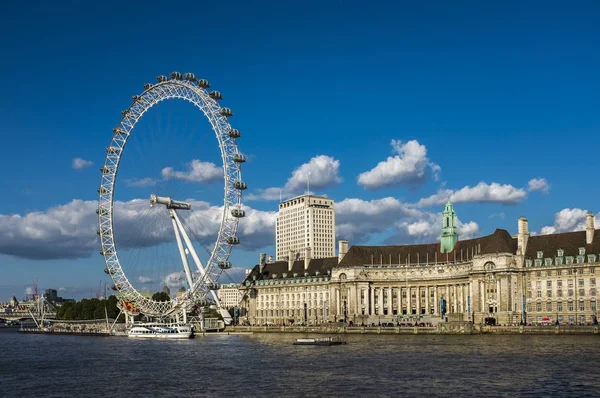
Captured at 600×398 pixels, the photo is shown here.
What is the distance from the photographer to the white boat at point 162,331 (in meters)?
146

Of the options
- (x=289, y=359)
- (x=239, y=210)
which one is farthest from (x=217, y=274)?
(x=289, y=359)

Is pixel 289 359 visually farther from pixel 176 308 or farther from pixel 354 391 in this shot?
pixel 176 308

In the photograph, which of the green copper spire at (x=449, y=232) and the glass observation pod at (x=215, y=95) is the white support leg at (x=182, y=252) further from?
the green copper spire at (x=449, y=232)

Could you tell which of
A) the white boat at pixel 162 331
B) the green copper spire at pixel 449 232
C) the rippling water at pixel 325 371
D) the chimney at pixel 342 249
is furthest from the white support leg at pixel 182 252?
the green copper spire at pixel 449 232

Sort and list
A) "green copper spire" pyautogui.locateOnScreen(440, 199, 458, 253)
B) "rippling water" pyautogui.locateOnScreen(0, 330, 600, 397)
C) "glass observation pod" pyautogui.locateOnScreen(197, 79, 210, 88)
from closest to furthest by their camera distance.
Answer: "rippling water" pyautogui.locateOnScreen(0, 330, 600, 397) < "glass observation pod" pyautogui.locateOnScreen(197, 79, 210, 88) < "green copper spire" pyautogui.locateOnScreen(440, 199, 458, 253)

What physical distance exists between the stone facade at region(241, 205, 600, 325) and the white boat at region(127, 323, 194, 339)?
41.2 meters

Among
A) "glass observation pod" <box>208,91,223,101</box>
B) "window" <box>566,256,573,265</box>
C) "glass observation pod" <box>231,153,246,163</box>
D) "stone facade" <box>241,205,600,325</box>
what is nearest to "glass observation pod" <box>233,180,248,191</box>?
"glass observation pod" <box>231,153,246,163</box>

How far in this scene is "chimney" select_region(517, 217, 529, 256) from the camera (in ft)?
488

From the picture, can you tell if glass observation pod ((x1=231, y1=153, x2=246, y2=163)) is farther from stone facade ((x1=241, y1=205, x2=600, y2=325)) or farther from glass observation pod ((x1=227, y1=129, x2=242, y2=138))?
stone facade ((x1=241, y1=205, x2=600, y2=325))

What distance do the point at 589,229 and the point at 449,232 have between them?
131 feet

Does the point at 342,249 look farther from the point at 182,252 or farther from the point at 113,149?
the point at 113,149

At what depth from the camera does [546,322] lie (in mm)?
139750

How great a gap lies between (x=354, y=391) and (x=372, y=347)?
4543 cm

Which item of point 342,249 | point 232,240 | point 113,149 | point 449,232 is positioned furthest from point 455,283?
point 113,149
